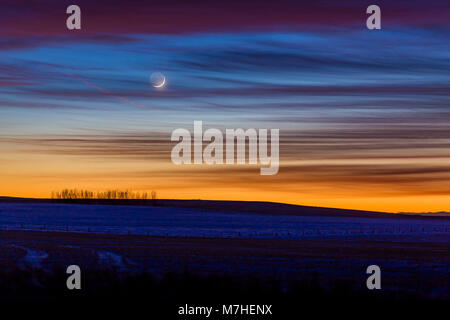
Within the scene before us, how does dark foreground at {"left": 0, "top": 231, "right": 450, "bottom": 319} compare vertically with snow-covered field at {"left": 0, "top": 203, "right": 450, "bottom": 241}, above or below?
below

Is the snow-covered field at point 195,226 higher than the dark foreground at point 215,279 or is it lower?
higher

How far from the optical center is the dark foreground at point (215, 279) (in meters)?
20.6

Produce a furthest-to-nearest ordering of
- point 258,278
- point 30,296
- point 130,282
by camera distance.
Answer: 1. point 258,278
2. point 130,282
3. point 30,296

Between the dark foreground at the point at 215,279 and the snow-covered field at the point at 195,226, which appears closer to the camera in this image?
the dark foreground at the point at 215,279

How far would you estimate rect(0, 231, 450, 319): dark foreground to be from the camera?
20594 mm

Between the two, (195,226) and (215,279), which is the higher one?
(195,226)

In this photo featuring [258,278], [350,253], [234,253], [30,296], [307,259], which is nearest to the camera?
[30,296]

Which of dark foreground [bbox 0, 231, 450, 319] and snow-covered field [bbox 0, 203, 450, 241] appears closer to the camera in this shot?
dark foreground [bbox 0, 231, 450, 319]

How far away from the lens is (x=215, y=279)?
87.6ft

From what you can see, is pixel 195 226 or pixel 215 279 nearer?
pixel 215 279
